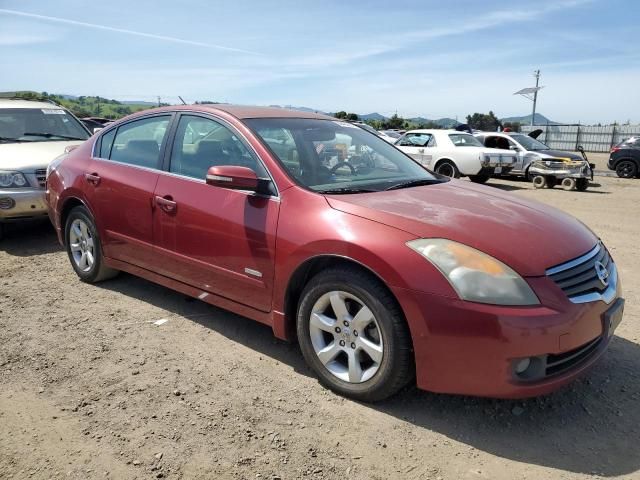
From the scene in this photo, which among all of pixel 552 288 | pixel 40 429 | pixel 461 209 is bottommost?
pixel 40 429

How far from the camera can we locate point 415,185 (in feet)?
12.2

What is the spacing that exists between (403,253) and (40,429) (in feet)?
6.88

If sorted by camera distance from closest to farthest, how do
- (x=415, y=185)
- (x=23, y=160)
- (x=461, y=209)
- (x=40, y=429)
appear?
(x=40, y=429) < (x=461, y=209) < (x=415, y=185) < (x=23, y=160)

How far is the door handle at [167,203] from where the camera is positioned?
3.82 meters

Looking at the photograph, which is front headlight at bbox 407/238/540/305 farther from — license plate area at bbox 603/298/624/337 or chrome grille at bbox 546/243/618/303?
license plate area at bbox 603/298/624/337

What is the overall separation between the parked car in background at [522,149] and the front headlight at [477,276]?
12.9 metres

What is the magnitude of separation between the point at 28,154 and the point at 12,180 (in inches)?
21.7

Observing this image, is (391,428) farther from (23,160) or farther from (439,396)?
(23,160)

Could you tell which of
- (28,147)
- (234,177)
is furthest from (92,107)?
(234,177)

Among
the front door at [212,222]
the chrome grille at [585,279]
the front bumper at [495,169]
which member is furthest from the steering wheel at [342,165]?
the front bumper at [495,169]

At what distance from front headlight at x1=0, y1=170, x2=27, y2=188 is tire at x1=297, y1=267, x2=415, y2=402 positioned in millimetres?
4705

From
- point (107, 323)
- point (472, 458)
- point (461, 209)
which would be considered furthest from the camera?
point (107, 323)

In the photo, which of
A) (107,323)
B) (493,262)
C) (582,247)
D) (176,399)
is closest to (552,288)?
(493,262)

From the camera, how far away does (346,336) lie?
2.98 metres
